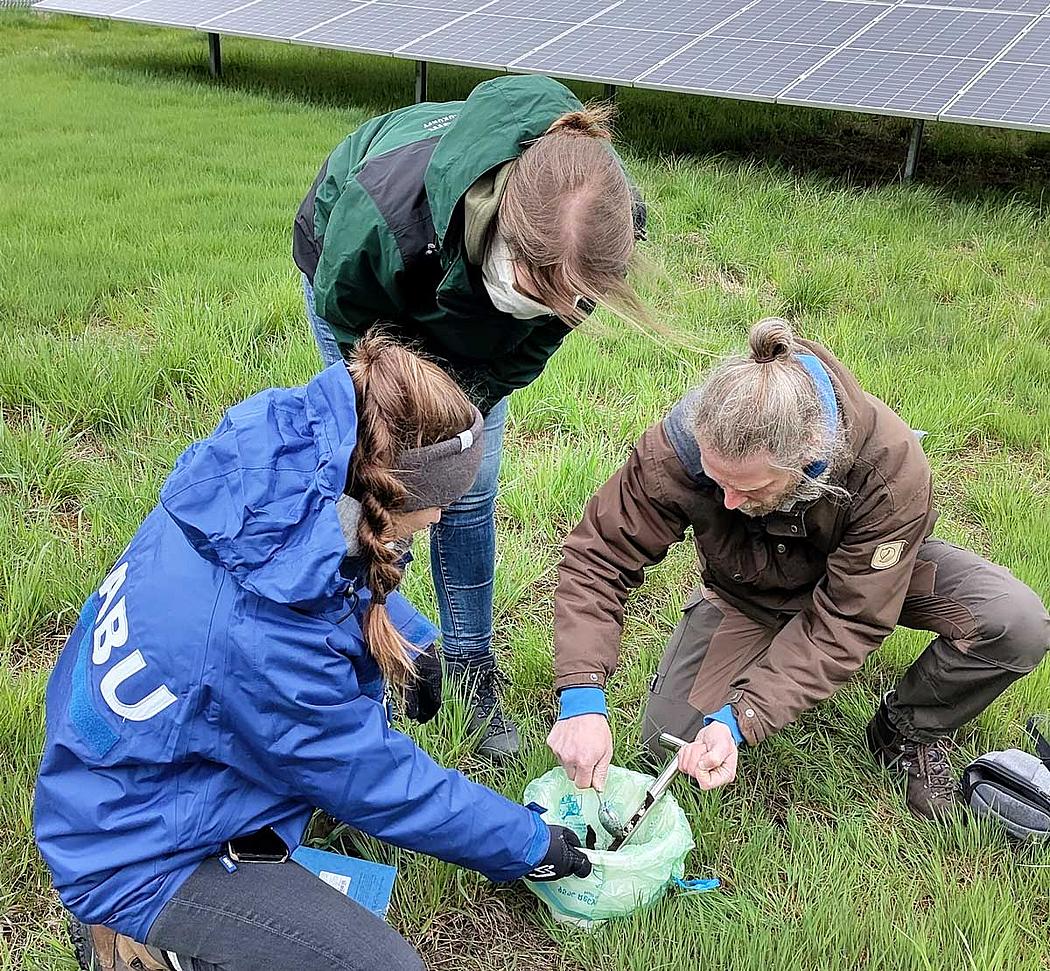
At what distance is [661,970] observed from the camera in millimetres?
1873

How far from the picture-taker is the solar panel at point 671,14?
7.30 metres

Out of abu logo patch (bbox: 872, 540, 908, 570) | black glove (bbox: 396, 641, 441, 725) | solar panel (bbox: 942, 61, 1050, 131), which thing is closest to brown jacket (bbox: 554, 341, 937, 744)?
abu logo patch (bbox: 872, 540, 908, 570)

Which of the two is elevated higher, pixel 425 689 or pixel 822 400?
pixel 822 400

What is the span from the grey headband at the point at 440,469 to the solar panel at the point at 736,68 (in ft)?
16.1

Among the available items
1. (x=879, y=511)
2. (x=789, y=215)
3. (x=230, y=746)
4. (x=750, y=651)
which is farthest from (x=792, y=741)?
(x=789, y=215)

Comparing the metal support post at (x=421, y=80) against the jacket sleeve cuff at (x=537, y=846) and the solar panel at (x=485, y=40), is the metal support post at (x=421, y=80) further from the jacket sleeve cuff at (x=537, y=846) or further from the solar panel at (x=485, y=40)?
the jacket sleeve cuff at (x=537, y=846)

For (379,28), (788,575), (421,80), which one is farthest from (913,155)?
(788,575)

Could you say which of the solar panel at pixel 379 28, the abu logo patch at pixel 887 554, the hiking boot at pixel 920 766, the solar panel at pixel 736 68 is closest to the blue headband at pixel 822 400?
the abu logo patch at pixel 887 554

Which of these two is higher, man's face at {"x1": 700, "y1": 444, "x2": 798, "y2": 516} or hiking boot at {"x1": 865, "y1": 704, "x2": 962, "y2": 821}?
man's face at {"x1": 700, "y1": 444, "x2": 798, "y2": 516}

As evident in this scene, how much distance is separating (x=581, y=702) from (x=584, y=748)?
0.32 feet

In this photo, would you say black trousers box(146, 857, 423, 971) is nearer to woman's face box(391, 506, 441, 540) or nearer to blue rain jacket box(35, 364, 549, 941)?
blue rain jacket box(35, 364, 549, 941)

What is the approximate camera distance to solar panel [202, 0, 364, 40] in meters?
7.61

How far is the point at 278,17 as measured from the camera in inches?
315

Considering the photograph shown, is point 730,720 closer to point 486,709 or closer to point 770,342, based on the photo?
point 486,709
